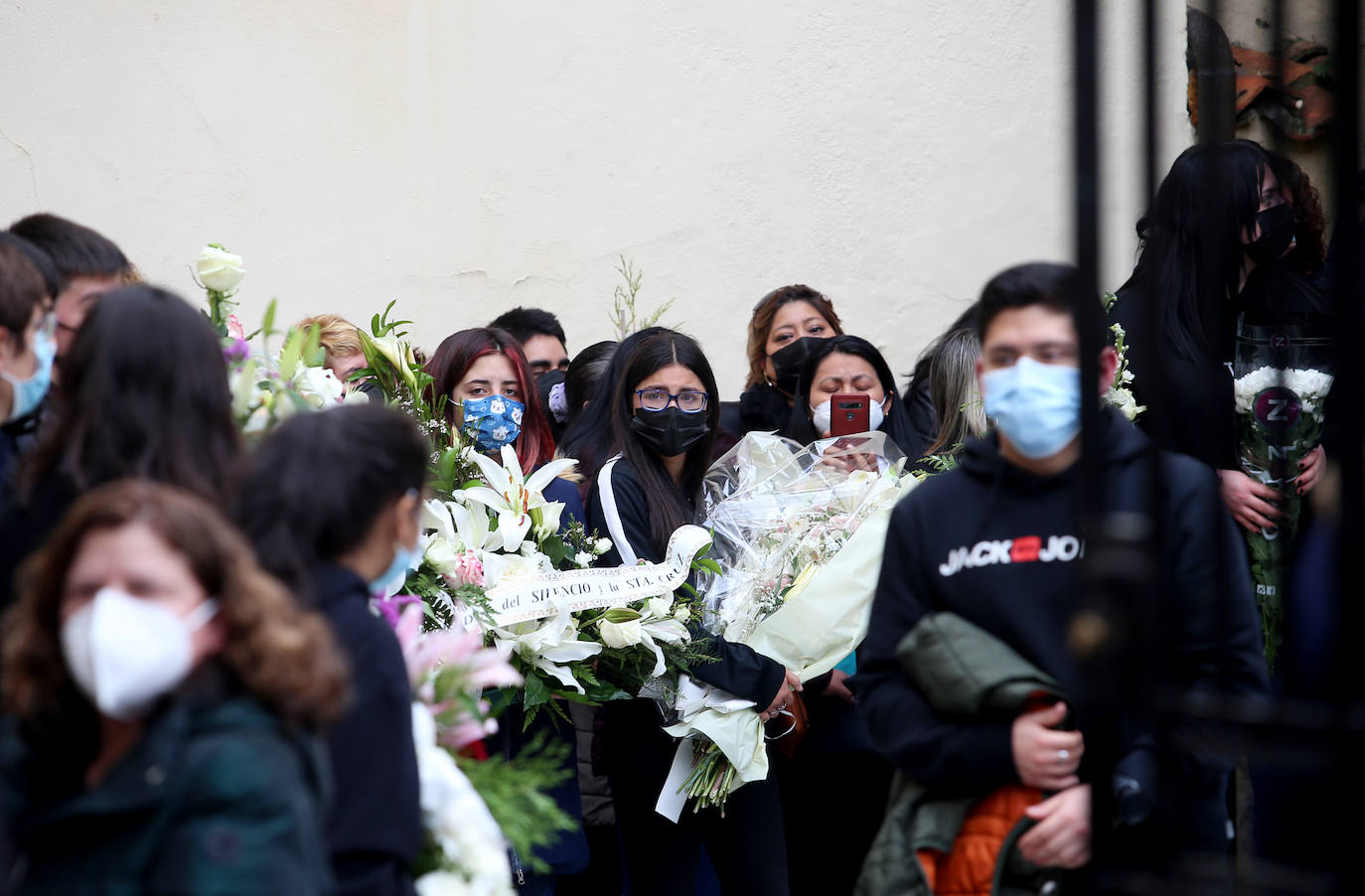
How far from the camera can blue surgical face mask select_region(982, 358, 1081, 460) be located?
2.49m

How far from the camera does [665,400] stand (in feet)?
14.5

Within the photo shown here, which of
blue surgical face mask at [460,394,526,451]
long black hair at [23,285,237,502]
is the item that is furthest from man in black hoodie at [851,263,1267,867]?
blue surgical face mask at [460,394,526,451]

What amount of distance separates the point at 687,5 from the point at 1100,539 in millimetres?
5160

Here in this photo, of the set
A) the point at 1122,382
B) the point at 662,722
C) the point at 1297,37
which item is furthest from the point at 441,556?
the point at 1297,37

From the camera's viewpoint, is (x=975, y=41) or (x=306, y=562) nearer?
(x=306, y=562)

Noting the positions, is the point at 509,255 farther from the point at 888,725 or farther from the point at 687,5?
the point at 888,725

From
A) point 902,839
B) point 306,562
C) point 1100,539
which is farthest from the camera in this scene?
point 902,839

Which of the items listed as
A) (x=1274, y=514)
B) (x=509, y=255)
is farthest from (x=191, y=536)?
(x=509, y=255)

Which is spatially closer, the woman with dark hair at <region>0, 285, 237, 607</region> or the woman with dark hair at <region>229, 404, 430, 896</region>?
the woman with dark hair at <region>229, 404, 430, 896</region>

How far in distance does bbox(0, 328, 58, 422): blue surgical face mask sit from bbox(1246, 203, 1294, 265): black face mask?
3.16 metres

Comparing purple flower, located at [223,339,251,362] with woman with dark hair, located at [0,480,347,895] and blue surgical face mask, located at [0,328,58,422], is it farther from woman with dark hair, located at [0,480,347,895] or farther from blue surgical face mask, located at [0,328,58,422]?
woman with dark hair, located at [0,480,347,895]

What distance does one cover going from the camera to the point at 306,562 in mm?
2154

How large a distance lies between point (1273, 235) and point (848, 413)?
142 centimetres

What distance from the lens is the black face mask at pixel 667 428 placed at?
14.4 ft
